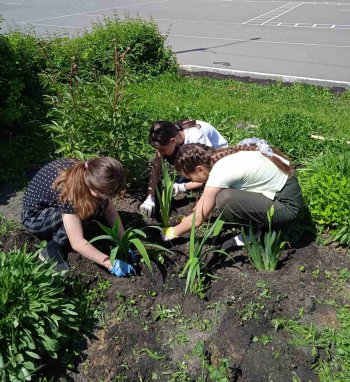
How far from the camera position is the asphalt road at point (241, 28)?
1053cm

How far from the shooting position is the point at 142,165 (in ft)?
12.9

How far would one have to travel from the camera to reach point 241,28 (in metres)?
15.8

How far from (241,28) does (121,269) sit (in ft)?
47.2

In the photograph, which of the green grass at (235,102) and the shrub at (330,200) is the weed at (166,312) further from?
the green grass at (235,102)

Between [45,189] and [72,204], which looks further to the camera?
[45,189]

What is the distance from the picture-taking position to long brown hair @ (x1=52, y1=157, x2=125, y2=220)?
2676 millimetres

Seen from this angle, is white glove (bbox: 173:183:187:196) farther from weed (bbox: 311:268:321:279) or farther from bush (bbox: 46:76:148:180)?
weed (bbox: 311:268:321:279)

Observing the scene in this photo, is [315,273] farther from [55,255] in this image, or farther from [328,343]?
[55,255]

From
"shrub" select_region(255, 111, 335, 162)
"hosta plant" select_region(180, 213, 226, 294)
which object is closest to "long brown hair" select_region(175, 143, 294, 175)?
"hosta plant" select_region(180, 213, 226, 294)

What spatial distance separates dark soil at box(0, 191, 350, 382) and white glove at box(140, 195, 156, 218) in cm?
44

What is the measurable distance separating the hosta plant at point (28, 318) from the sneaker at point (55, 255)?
42cm

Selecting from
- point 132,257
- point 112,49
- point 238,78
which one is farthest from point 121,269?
point 238,78

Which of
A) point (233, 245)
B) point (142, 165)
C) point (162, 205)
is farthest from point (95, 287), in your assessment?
point (142, 165)

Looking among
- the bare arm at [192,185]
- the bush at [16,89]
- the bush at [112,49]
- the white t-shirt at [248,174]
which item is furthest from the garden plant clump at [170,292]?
the bush at [112,49]
